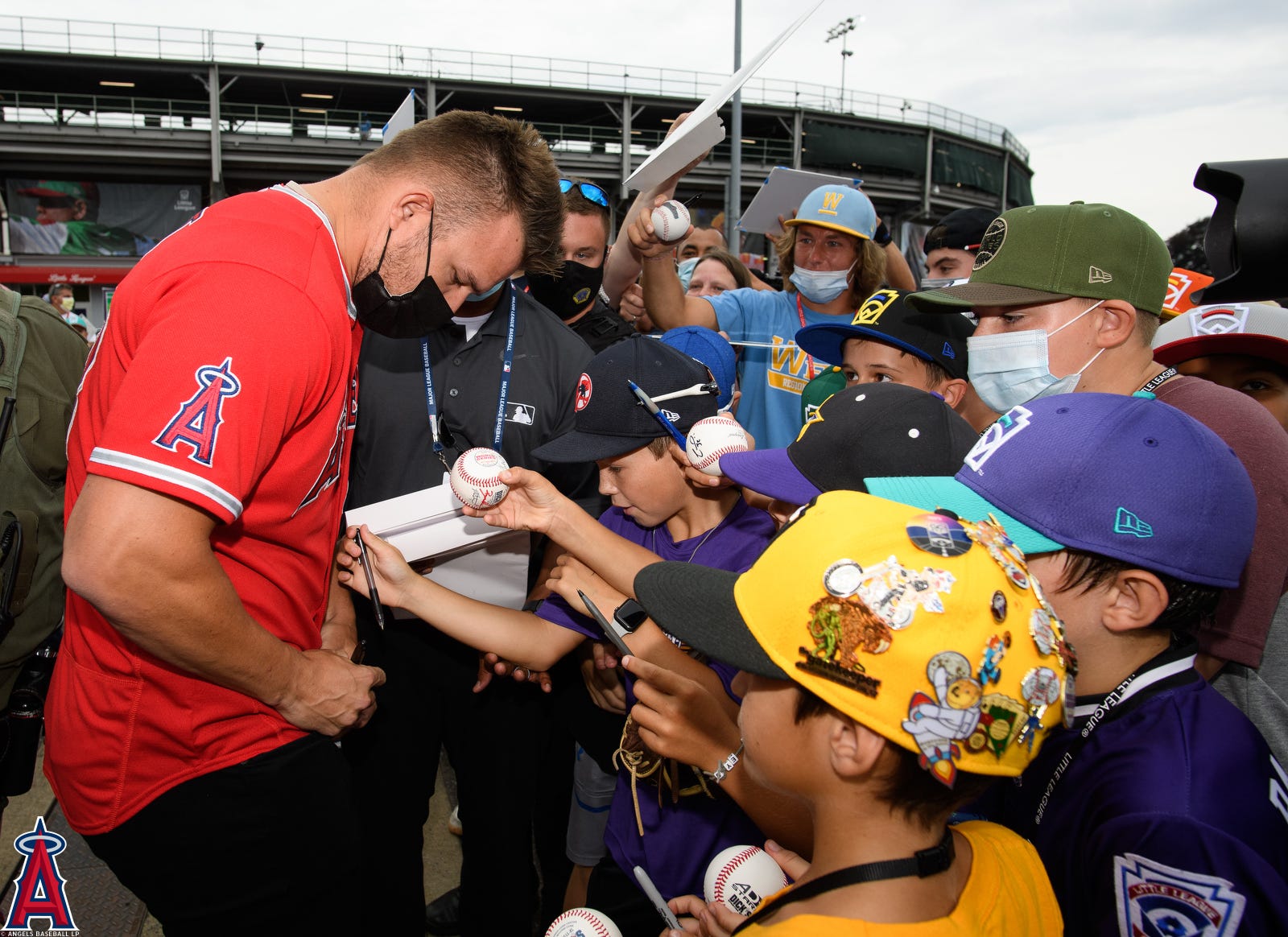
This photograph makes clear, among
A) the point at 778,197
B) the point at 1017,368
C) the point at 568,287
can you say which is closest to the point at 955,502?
the point at 1017,368

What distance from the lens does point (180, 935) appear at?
1.92 m

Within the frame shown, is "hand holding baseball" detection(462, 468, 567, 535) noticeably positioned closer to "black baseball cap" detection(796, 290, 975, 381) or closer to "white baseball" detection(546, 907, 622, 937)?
"white baseball" detection(546, 907, 622, 937)

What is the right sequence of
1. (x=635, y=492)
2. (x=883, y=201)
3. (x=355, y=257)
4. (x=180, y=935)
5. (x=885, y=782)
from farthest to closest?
1. (x=883, y=201)
2. (x=635, y=492)
3. (x=355, y=257)
4. (x=180, y=935)
5. (x=885, y=782)

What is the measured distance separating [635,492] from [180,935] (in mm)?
1583

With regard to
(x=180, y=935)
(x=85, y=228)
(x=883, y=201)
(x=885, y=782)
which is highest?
(x=883, y=201)

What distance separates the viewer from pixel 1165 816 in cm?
134

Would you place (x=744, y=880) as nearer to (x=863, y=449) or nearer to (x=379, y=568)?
(x=863, y=449)

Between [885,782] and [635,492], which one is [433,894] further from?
[885,782]

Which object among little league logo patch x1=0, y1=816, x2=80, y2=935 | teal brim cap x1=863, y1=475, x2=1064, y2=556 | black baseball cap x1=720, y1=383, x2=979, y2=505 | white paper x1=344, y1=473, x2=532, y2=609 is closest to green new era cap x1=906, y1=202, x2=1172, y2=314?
black baseball cap x1=720, y1=383, x2=979, y2=505

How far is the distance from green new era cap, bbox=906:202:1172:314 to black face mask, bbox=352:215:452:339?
148 cm

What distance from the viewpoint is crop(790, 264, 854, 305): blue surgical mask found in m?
4.18

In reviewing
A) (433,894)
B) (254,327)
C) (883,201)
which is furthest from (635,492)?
(883,201)

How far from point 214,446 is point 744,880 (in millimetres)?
1325

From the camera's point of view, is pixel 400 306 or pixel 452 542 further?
pixel 452 542
